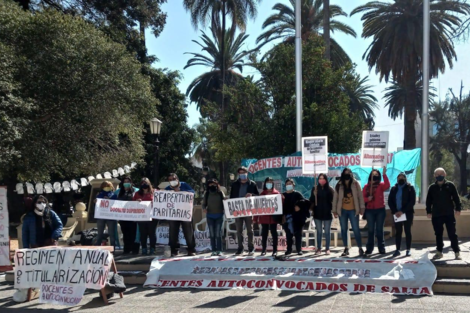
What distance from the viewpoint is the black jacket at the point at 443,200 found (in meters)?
10.8

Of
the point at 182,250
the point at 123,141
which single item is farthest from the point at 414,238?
the point at 123,141

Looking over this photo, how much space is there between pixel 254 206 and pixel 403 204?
2937 millimetres

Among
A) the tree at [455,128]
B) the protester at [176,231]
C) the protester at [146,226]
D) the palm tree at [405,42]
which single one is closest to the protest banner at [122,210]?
the protester at [146,226]

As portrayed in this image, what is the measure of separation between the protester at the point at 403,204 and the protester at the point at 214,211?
3.47 metres

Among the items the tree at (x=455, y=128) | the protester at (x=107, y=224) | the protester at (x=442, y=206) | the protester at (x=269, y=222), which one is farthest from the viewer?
the tree at (x=455, y=128)

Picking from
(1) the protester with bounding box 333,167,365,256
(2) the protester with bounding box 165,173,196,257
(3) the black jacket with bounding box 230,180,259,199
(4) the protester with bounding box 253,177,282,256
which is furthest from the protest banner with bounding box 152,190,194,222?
(1) the protester with bounding box 333,167,365,256

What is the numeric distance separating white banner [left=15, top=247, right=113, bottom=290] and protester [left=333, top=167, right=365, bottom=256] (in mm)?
4678

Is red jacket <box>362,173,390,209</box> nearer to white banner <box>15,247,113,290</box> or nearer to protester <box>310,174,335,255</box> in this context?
protester <box>310,174,335,255</box>

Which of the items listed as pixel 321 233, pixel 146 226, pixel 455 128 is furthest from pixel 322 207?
pixel 455 128

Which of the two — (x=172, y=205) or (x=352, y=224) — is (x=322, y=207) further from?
(x=172, y=205)

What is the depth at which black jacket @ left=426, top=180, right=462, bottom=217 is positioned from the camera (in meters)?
10.8

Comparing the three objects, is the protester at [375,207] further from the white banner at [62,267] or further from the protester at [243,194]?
the white banner at [62,267]

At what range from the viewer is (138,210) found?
12.4 metres

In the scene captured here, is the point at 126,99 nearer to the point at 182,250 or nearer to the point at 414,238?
the point at 182,250
